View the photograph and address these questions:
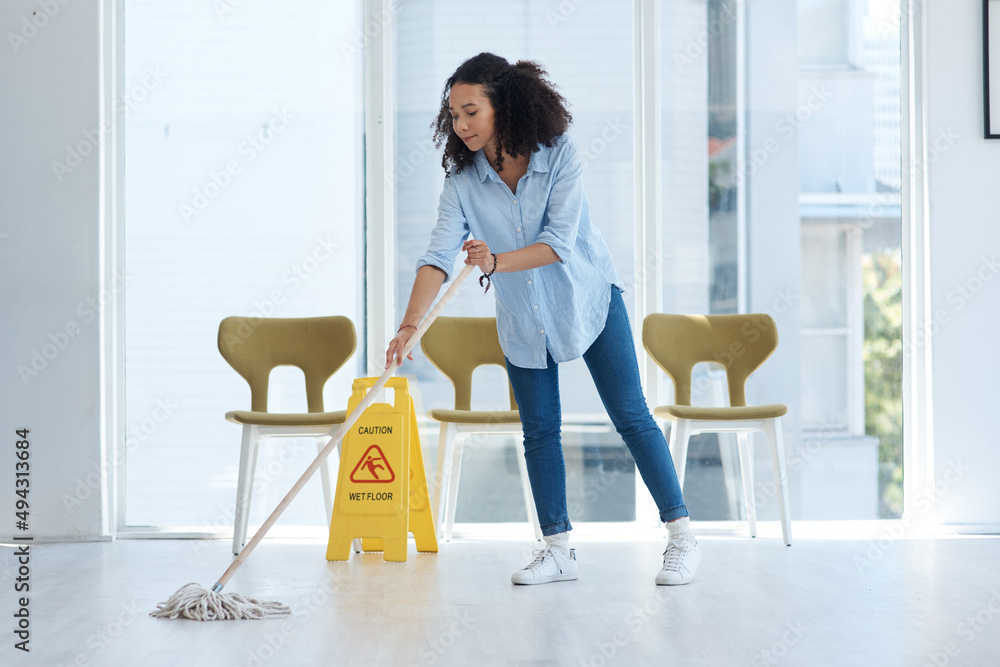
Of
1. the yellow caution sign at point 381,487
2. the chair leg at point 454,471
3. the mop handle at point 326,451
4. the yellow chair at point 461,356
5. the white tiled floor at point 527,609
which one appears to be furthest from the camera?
the yellow chair at point 461,356

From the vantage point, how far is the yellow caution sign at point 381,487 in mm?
2908

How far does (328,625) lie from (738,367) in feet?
6.54

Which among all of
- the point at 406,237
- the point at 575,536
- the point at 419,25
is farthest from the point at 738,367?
the point at 419,25

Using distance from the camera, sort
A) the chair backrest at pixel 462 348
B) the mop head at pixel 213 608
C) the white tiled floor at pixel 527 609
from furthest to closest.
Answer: the chair backrest at pixel 462 348 < the mop head at pixel 213 608 < the white tiled floor at pixel 527 609

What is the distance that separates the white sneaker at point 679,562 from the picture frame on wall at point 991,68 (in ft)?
7.28

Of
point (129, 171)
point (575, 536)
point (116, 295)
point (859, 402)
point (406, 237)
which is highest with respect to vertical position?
point (129, 171)

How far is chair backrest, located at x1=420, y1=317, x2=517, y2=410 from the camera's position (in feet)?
11.4

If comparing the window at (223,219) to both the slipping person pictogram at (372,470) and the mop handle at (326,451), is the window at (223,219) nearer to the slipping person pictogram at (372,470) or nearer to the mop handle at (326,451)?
the slipping person pictogram at (372,470)

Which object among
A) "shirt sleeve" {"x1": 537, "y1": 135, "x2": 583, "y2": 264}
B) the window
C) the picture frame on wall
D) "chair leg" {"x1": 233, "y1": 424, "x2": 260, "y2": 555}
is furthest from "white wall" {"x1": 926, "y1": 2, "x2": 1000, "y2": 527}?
"chair leg" {"x1": 233, "y1": 424, "x2": 260, "y2": 555}

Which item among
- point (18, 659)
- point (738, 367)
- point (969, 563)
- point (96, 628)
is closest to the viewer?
point (18, 659)

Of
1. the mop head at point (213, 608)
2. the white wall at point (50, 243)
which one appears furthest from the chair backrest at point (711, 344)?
the white wall at point (50, 243)

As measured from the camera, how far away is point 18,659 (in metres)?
1.75

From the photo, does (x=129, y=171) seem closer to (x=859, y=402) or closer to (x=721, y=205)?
(x=721, y=205)

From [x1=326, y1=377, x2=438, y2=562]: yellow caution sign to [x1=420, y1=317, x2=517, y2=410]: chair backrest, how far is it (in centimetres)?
44
